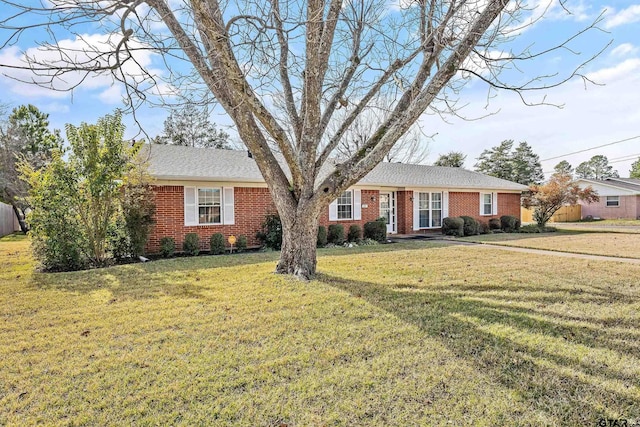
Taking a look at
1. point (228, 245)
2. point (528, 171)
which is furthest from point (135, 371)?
point (528, 171)

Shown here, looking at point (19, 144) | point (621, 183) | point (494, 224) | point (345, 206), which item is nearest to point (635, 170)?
point (621, 183)

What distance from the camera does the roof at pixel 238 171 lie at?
1178 cm

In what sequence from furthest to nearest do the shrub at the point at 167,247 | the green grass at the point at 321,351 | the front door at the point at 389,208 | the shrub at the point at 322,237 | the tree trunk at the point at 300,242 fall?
the front door at the point at 389,208
the shrub at the point at 322,237
the shrub at the point at 167,247
the tree trunk at the point at 300,242
the green grass at the point at 321,351

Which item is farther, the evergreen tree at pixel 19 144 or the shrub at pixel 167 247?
the evergreen tree at pixel 19 144

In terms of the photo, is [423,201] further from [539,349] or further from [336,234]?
[539,349]

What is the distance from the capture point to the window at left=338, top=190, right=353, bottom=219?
1505 centimetres

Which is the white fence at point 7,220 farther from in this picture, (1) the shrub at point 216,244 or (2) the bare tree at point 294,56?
(2) the bare tree at point 294,56

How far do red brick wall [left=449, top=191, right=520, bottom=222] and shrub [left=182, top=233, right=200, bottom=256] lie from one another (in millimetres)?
12880

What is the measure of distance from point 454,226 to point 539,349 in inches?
546

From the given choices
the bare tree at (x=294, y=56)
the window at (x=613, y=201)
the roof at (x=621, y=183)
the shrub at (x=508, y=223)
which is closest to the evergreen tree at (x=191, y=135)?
the shrub at (x=508, y=223)

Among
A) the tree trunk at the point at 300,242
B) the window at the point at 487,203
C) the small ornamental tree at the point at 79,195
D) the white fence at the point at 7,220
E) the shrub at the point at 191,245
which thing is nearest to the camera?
the tree trunk at the point at 300,242

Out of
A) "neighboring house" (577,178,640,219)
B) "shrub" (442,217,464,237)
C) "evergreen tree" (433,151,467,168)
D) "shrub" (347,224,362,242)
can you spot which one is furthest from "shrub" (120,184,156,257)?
"neighboring house" (577,178,640,219)

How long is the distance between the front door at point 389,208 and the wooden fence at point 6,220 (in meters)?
22.2

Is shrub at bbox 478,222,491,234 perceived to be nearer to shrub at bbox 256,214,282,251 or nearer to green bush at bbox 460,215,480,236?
green bush at bbox 460,215,480,236
